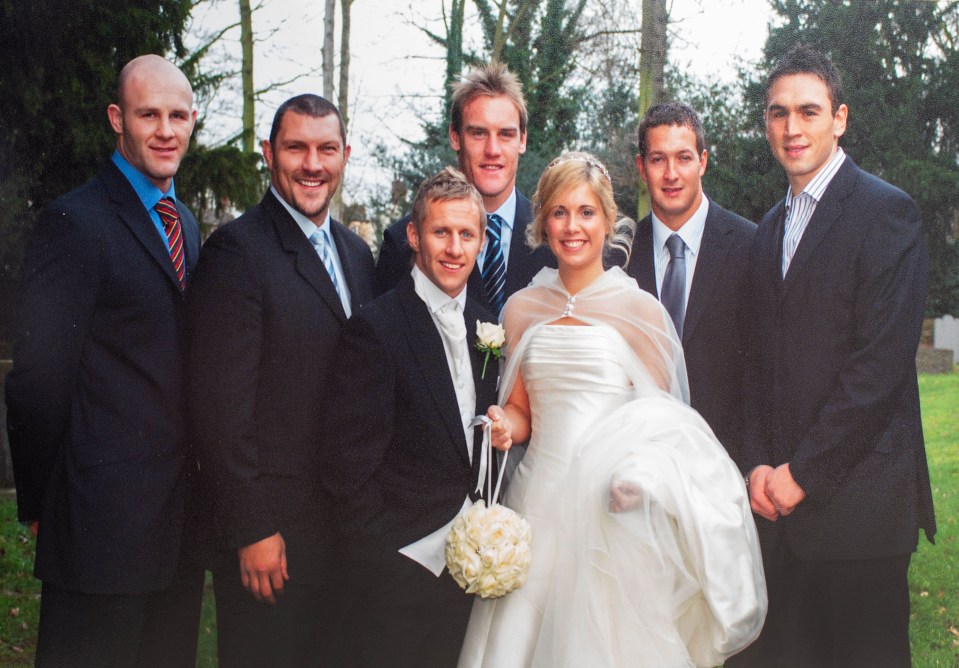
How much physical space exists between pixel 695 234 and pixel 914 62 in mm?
1979

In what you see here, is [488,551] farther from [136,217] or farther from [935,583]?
[935,583]

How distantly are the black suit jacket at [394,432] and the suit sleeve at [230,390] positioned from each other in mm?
291

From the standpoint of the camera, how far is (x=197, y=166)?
5.63 metres

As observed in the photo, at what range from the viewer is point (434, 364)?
325cm

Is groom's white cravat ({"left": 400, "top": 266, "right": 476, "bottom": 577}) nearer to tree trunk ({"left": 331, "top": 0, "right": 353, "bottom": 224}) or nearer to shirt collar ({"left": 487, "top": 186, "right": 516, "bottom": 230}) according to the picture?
shirt collar ({"left": 487, "top": 186, "right": 516, "bottom": 230})

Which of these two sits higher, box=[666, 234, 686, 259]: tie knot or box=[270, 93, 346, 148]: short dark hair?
box=[270, 93, 346, 148]: short dark hair

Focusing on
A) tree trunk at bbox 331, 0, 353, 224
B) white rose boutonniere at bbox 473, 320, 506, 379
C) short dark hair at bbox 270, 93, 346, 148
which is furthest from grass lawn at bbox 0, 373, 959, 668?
tree trunk at bbox 331, 0, 353, 224

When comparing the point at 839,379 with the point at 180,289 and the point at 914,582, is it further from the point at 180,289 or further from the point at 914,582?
the point at 180,289

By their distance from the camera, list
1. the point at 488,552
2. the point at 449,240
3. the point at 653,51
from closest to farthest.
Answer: the point at 488,552 → the point at 449,240 → the point at 653,51

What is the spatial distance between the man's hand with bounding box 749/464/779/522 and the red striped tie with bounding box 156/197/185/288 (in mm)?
2514

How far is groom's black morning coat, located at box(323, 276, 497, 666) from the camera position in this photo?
3123 mm

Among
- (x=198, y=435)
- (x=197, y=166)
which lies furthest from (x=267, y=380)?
(x=197, y=166)

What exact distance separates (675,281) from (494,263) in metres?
0.85

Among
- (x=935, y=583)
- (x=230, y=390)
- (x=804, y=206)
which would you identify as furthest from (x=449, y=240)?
(x=935, y=583)
